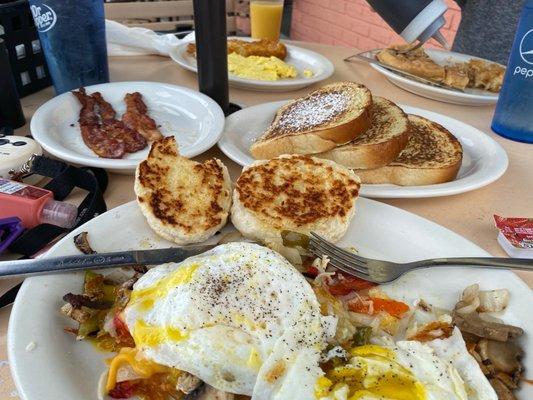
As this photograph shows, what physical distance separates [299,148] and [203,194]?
0.58m

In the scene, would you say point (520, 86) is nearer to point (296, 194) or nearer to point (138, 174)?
point (296, 194)

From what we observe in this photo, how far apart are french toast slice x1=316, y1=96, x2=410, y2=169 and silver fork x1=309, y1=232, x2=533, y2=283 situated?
0.60m

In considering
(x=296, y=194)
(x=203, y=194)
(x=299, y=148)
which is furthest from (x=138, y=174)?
(x=299, y=148)

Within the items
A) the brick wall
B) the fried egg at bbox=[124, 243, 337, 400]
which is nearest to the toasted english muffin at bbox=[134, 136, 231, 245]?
the fried egg at bbox=[124, 243, 337, 400]

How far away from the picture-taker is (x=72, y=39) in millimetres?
2209

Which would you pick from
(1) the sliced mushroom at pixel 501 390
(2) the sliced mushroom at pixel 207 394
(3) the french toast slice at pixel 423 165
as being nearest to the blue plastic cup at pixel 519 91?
(3) the french toast slice at pixel 423 165

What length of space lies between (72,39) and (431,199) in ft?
6.27

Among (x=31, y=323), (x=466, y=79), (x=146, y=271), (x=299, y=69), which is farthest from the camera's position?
(x=299, y=69)

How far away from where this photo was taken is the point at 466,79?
268 cm

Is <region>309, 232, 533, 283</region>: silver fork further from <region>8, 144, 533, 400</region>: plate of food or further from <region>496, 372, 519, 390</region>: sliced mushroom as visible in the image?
<region>496, 372, 519, 390</region>: sliced mushroom

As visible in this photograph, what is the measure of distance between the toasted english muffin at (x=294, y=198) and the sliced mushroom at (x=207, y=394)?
0.53m

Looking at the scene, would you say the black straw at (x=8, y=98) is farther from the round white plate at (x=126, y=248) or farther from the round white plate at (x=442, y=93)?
the round white plate at (x=442, y=93)

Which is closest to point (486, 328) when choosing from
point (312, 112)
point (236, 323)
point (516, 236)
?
point (516, 236)

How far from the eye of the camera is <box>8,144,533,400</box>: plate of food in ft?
2.98
